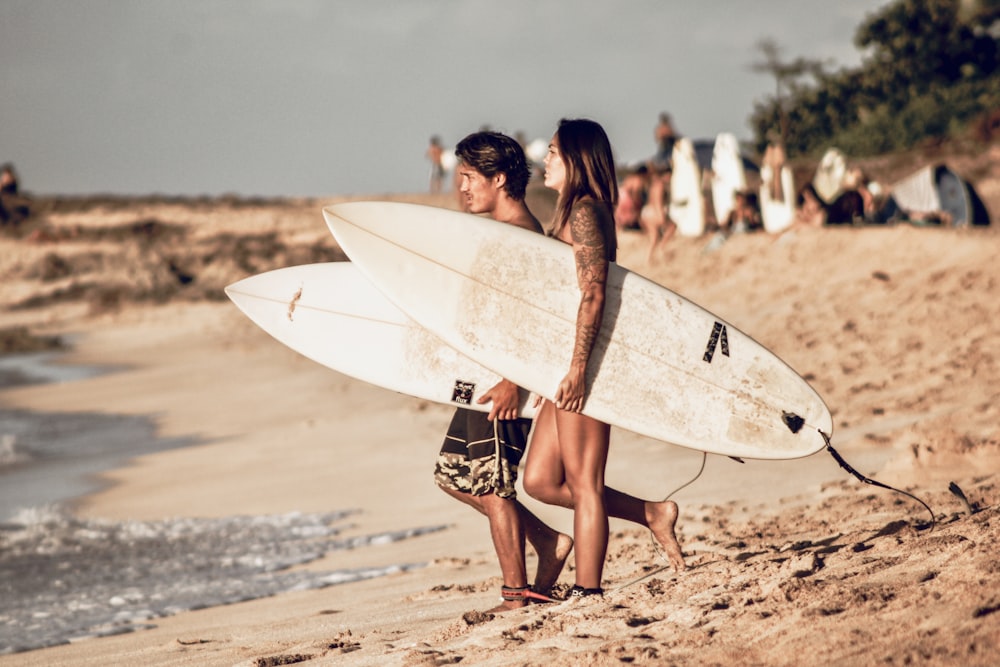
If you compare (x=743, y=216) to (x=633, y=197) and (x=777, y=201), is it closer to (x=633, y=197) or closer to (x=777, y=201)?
(x=777, y=201)

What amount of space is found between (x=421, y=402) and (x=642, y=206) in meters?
6.95

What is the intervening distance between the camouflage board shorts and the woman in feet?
0.25

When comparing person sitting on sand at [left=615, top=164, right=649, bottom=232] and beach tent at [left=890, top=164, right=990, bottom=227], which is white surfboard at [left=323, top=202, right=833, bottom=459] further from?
person sitting on sand at [left=615, top=164, right=649, bottom=232]

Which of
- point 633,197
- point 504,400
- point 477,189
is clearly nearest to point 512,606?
point 504,400

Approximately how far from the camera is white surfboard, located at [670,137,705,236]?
14820mm

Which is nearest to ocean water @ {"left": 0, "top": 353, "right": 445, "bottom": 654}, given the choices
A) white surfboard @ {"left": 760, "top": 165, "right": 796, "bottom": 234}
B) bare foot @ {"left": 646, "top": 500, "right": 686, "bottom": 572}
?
bare foot @ {"left": 646, "top": 500, "right": 686, "bottom": 572}

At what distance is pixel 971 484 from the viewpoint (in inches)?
174

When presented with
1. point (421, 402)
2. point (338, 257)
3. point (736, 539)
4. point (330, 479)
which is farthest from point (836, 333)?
point (338, 257)

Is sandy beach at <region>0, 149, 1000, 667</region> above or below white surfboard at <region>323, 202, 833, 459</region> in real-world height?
below

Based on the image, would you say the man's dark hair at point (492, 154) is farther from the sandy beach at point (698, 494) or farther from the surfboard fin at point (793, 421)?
the sandy beach at point (698, 494)

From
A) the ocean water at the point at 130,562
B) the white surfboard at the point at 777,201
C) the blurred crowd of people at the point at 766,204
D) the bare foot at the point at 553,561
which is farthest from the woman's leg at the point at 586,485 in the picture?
the white surfboard at the point at 777,201

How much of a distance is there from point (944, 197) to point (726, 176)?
285 cm

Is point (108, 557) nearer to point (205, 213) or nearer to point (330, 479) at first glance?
point (330, 479)

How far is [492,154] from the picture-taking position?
324 cm
